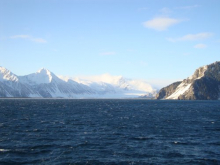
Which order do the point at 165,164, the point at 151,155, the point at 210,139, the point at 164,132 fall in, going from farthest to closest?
the point at 164,132 < the point at 210,139 < the point at 151,155 < the point at 165,164

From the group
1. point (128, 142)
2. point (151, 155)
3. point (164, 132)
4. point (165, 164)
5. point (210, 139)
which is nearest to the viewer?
point (165, 164)

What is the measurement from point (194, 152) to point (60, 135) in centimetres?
3476

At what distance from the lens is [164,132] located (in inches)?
3046

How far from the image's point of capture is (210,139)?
6806cm

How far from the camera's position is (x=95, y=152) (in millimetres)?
53688

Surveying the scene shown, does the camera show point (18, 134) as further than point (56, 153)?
Yes

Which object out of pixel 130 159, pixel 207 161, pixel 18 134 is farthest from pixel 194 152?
pixel 18 134

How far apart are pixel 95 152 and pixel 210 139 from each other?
3172 cm

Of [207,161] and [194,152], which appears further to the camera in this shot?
[194,152]

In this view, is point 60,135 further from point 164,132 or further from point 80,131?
point 164,132

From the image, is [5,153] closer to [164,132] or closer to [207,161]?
[207,161]

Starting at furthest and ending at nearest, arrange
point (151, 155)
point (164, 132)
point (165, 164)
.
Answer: point (164, 132)
point (151, 155)
point (165, 164)

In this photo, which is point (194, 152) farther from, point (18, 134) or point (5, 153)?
point (18, 134)

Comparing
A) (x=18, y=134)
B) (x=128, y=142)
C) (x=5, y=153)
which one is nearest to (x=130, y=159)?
(x=128, y=142)
